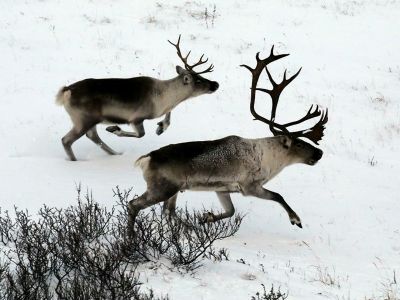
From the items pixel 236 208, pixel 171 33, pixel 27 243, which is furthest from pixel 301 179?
pixel 171 33

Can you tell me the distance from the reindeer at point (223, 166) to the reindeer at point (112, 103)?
88.2 inches

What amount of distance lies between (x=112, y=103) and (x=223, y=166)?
2562 millimetres

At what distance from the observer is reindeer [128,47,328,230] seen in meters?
6.21

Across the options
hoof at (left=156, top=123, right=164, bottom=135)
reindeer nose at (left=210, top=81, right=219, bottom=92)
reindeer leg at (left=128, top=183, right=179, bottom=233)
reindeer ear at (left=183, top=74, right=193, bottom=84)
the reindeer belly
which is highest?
reindeer ear at (left=183, top=74, right=193, bottom=84)

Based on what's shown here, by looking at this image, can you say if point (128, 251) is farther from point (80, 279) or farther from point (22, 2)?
point (22, 2)

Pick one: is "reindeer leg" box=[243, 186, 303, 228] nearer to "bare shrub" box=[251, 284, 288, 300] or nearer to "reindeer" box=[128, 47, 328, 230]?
"reindeer" box=[128, 47, 328, 230]

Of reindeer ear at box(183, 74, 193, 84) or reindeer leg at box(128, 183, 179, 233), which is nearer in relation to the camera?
reindeer leg at box(128, 183, 179, 233)

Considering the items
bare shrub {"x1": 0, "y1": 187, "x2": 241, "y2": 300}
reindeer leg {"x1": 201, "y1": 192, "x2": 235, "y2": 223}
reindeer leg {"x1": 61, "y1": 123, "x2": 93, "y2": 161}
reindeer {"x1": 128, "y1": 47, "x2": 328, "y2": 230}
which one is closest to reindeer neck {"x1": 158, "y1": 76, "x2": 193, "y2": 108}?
reindeer leg {"x1": 61, "y1": 123, "x2": 93, "y2": 161}

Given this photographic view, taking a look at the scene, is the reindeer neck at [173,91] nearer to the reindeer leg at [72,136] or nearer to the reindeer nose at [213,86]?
the reindeer nose at [213,86]

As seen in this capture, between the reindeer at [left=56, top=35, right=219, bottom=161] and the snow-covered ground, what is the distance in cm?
47

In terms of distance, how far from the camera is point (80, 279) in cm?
434

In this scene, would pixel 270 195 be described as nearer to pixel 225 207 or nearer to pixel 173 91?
pixel 225 207

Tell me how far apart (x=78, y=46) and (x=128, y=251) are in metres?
10.5

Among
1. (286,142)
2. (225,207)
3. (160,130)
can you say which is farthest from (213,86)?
(225,207)
